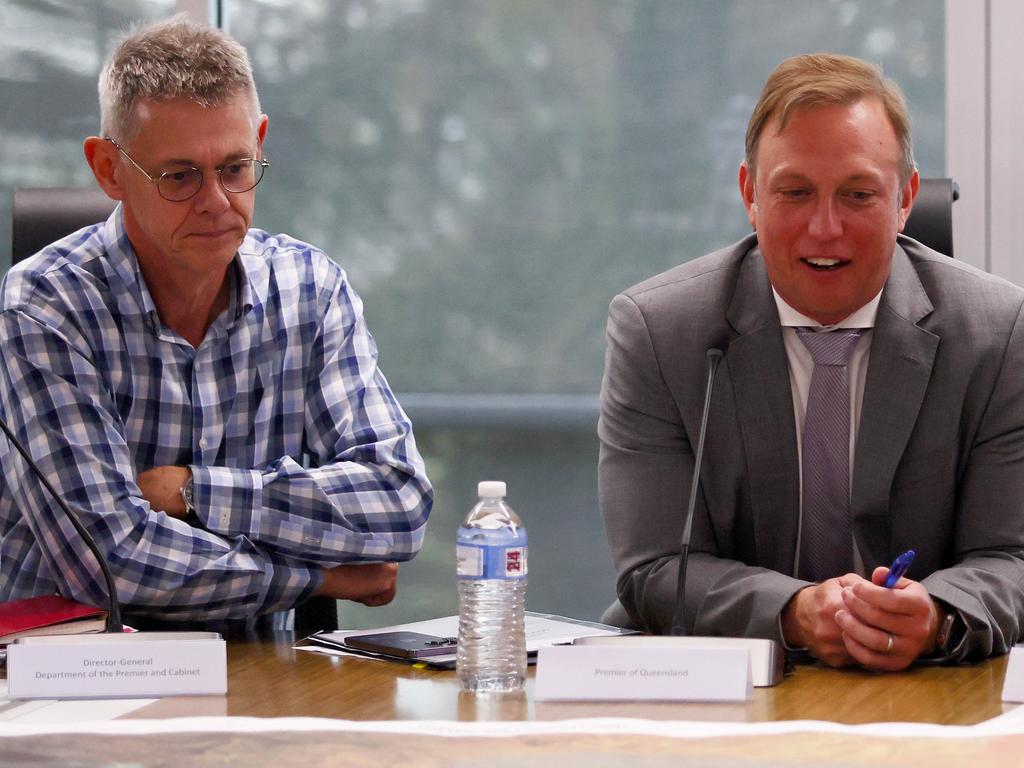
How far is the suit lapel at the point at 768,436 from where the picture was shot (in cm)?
200

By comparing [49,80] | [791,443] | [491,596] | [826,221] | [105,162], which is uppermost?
[49,80]

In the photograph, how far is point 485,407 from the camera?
3393 millimetres

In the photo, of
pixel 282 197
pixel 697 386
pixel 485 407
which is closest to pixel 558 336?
pixel 485 407

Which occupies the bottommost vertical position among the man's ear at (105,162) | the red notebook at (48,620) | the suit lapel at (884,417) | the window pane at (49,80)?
the red notebook at (48,620)

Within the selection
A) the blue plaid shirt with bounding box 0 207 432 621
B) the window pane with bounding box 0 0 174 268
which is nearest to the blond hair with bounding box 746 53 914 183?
the blue plaid shirt with bounding box 0 207 432 621

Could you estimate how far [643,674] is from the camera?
4.67 feet

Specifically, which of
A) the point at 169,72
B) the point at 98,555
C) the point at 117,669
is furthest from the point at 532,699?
the point at 169,72

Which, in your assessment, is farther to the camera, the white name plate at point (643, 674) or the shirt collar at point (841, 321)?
the shirt collar at point (841, 321)

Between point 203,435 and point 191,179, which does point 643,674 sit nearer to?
point 203,435

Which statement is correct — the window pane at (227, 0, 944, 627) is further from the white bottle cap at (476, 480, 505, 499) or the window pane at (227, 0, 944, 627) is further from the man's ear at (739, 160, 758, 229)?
the white bottle cap at (476, 480, 505, 499)

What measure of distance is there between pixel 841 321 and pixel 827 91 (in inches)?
A: 14.5

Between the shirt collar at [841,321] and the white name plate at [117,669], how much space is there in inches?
42.2

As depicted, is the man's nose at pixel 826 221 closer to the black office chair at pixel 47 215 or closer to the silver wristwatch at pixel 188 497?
the silver wristwatch at pixel 188 497

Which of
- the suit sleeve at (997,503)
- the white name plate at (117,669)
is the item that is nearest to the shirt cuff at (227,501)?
the white name plate at (117,669)
